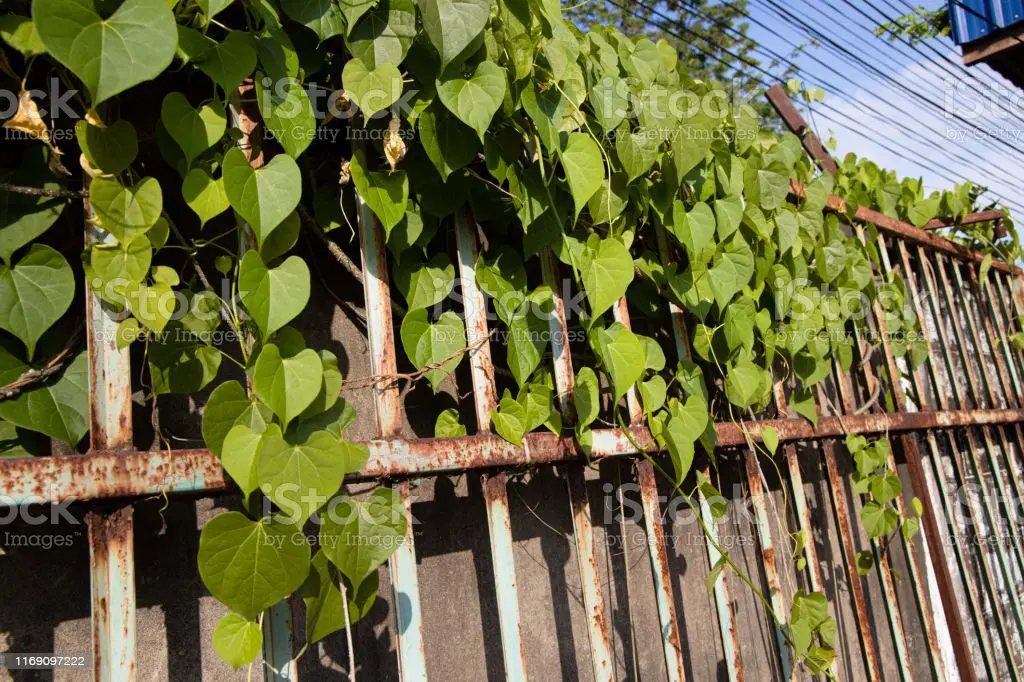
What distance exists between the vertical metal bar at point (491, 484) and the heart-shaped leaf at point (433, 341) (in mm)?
24

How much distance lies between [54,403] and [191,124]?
342mm

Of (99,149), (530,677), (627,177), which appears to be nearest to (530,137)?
(627,177)

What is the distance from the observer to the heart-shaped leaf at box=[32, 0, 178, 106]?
24.2 inches

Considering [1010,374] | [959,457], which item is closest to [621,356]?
[959,457]

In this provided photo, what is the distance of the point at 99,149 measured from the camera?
746 mm

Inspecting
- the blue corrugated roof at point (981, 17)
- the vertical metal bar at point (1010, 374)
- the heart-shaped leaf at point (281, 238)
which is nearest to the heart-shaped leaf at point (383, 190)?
the heart-shaped leaf at point (281, 238)

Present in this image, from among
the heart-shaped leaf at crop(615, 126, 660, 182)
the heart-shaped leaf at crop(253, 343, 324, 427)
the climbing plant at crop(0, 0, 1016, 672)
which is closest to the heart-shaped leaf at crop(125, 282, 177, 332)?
the climbing plant at crop(0, 0, 1016, 672)

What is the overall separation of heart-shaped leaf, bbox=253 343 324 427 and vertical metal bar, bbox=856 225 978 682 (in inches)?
67.8

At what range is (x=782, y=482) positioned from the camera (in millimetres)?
1457

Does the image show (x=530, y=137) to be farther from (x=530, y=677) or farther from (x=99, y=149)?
(x=530, y=677)

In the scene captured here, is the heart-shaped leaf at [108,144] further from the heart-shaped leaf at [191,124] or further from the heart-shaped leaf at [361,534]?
the heart-shaped leaf at [361,534]

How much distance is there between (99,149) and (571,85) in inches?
25.8

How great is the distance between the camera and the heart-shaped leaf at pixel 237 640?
731mm

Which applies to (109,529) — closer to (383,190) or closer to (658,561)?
(383,190)
